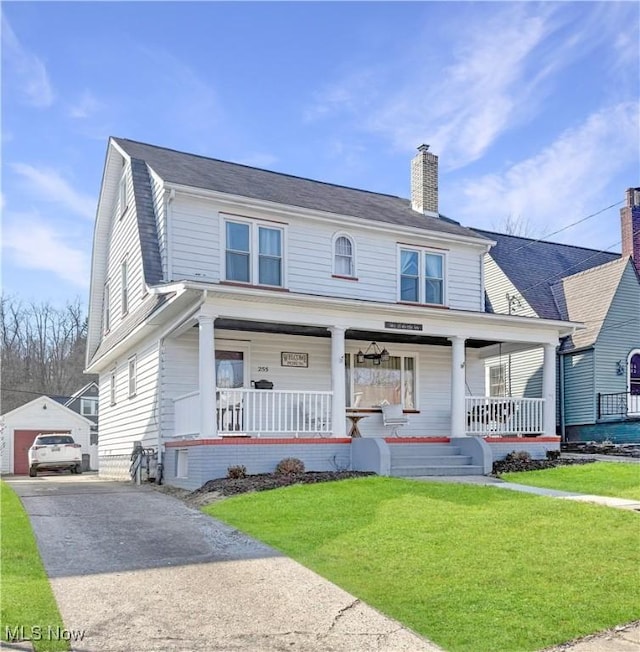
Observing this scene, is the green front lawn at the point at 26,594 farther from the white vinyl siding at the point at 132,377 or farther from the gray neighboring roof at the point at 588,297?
the gray neighboring roof at the point at 588,297

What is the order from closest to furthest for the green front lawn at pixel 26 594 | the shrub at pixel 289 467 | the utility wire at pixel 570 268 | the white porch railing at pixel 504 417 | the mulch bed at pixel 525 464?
1. the green front lawn at pixel 26 594
2. the shrub at pixel 289 467
3. the mulch bed at pixel 525 464
4. the white porch railing at pixel 504 417
5. the utility wire at pixel 570 268

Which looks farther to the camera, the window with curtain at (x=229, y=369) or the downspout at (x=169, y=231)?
the window with curtain at (x=229, y=369)

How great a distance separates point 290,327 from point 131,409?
16.8ft

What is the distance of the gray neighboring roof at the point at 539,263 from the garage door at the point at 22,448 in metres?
24.3

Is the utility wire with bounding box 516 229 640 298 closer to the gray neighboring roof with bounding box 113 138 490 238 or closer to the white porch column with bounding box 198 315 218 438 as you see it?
the gray neighboring roof with bounding box 113 138 490 238

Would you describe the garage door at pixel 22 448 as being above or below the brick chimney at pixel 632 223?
below

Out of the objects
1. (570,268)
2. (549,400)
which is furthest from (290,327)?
(570,268)

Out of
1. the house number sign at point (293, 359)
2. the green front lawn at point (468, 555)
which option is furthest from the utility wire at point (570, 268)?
the green front lawn at point (468, 555)

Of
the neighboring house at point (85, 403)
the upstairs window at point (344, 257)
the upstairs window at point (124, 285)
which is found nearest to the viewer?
the upstairs window at point (344, 257)

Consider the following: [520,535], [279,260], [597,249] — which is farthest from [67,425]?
[520,535]

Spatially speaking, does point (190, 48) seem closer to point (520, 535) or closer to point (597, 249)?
point (520, 535)

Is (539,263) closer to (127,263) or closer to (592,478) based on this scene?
(592,478)

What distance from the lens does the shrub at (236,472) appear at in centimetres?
1193

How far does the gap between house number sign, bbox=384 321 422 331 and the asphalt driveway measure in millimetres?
6739
